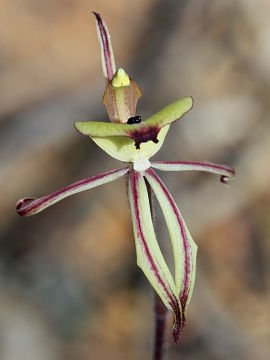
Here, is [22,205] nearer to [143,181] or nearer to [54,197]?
[54,197]

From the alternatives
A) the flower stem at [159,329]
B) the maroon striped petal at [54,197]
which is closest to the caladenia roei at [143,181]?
the maroon striped petal at [54,197]

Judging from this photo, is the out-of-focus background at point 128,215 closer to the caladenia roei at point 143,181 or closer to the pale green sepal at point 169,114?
the caladenia roei at point 143,181

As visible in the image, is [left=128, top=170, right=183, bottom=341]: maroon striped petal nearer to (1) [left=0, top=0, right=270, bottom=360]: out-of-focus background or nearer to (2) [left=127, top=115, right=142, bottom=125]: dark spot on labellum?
(2) [left=127, top=115, right=142, bottom=125]: dark spot on labellum

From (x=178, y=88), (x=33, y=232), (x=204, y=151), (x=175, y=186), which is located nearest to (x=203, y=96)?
(x=178, y=88)

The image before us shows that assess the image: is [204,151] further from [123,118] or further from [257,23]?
[123,118]

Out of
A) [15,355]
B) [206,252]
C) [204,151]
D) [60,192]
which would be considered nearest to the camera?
[60,192]

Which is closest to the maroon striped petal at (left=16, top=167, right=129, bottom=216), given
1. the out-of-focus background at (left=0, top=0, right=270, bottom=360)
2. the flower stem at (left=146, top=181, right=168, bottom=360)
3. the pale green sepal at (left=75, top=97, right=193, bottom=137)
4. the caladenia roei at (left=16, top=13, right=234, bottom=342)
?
the caladenia roei at (left=16, top=13, right=234, bottom=342)
